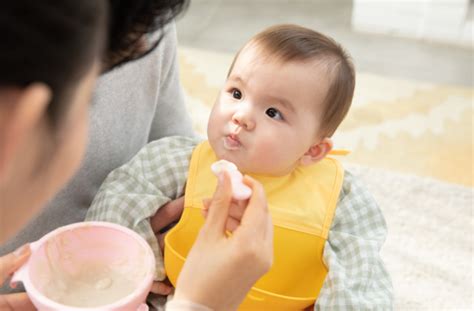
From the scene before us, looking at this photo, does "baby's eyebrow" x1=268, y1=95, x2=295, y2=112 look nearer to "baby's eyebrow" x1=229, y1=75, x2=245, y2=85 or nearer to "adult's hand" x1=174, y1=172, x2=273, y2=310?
"baby's eyebrow" x1=229, y1=75, x2=245, y2=85

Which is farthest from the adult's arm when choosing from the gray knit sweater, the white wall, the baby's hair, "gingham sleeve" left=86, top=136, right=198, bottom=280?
the white wall

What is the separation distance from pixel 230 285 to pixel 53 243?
35cm

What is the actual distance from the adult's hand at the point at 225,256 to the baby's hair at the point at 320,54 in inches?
12.9

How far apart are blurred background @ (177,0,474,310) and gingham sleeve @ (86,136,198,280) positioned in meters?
0.54

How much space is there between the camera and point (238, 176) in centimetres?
92

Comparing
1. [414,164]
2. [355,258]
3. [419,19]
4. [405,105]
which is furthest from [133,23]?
[419,19]

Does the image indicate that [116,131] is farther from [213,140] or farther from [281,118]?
[281,118]

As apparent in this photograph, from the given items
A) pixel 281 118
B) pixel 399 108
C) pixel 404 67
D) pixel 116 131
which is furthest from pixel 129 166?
pixel 404 67

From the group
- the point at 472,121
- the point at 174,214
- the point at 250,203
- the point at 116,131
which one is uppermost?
the point at 250,203

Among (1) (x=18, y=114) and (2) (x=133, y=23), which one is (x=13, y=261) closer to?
(2) (x=133, y=23)

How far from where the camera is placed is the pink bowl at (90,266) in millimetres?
1026

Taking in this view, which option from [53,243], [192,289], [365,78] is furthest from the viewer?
[365,78]

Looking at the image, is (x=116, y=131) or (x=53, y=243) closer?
(x=53, y=243)

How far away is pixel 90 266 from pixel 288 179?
0.38m
